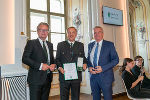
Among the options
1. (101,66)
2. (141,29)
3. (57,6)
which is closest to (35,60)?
(101,66)

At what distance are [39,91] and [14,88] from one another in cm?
31

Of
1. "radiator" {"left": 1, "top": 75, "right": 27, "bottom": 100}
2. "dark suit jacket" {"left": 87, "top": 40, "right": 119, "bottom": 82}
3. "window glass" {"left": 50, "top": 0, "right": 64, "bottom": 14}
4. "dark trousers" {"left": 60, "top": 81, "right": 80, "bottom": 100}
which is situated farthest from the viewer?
"window glass" {"left": 50, "top": 0, "right": 64, "bottom": 14}

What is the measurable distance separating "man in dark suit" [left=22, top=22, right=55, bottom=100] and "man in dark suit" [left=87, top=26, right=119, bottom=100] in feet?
1.90

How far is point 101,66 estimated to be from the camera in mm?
2160

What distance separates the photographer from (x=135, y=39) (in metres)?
7.68

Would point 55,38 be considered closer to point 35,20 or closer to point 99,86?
point 35,20

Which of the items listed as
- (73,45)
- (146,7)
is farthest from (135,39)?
(73,45)

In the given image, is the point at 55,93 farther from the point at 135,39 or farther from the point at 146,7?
the point at 146,7

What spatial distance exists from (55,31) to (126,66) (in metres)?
3.35

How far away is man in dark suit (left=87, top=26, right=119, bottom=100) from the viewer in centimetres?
214

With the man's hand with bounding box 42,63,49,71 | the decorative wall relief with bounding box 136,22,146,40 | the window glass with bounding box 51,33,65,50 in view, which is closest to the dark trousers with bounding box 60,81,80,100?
the man's hand with bounding box 42,63,49,71

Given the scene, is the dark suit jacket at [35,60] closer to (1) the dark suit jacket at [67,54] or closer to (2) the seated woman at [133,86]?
(1) the dark suit jacket at [67,54]

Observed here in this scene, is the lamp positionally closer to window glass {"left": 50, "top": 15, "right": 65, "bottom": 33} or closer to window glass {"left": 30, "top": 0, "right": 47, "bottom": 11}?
window glass {"left": 30, "top": 0, "right": 47, "bottom": 11}

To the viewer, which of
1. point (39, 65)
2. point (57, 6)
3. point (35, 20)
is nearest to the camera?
point (39, 65)
